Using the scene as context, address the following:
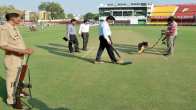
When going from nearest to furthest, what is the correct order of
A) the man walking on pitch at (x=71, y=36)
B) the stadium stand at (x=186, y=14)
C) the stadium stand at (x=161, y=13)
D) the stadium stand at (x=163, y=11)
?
the man walking on pitch at (x=71, y=36) → the stadium stand at (x=186, y=14) → the stadium stand at (x=161, y=13) → the stadium stand at (x=163, y=11)

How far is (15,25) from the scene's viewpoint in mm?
7477

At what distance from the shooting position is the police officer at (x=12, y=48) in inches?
287

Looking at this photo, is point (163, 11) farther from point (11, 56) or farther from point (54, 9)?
point (11, 56)

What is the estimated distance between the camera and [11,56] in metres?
7.49

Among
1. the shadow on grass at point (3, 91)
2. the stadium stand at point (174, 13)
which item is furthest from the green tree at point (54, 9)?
the shadow on grass at point (3, 91)

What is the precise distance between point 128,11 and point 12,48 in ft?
461

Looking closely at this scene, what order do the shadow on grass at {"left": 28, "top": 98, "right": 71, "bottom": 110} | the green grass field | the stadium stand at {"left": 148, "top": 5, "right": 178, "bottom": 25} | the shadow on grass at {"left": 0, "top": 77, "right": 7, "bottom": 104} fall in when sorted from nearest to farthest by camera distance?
the shadow on grass at {"left": 28, "top": 98, "right": 71, "bottom": 110}
the green grass field
the shadow on grass at {"left": 0, "top": 77, "right": 7, "bottom": 104}
the stadium stand at {"left": 148, "top": 5, "right": 178, "bottom": 25}

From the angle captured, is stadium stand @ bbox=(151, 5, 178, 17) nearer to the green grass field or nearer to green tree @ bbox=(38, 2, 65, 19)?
green tree @ bbox=(38, 2, 65, 19)

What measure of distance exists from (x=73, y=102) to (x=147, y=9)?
133m

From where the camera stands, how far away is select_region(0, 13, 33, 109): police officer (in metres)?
7.28

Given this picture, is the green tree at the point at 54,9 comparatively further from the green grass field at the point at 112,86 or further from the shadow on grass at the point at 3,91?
the shadow on grass at the point at 3,91

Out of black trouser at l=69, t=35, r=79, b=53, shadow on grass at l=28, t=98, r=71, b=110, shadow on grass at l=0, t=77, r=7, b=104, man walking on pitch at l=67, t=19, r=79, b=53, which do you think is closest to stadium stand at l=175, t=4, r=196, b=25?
black trouser at l=69, t=35, r=79, b=53

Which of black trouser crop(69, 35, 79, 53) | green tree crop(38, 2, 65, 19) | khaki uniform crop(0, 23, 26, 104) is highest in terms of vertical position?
khaki uniform crop(0, 23, 26, 104)

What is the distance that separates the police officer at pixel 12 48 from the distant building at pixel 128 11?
434 ft
